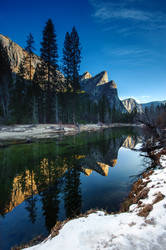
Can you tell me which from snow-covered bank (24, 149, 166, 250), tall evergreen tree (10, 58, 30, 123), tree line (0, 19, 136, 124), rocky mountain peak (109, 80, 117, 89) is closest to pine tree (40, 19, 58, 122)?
tree line (0, 19, 136, 124)

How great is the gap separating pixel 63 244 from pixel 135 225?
1.82 meters

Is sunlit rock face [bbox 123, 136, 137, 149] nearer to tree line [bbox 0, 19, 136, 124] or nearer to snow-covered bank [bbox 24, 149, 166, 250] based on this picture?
snow-covered bank [bbox 24, 149, 166, 250]

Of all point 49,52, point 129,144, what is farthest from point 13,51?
point 129,144

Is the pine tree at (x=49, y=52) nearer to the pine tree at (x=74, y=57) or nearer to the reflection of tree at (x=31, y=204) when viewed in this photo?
the pine tree at (x=74, y=57)

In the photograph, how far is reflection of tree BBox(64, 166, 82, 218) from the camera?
514cm

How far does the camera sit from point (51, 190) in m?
6.58

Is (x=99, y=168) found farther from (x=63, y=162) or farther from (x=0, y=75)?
(x=0, y=75)

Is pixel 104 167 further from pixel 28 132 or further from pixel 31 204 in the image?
pixel 28 132

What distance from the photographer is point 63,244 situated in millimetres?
2779

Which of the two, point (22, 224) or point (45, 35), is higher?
point (45, 35)

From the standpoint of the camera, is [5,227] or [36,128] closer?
[5,227]

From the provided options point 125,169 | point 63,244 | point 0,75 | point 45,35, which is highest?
point 45,35

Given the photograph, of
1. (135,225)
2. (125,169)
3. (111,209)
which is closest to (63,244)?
(135,225)

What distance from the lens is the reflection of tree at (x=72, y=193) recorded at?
5143 millimetres
